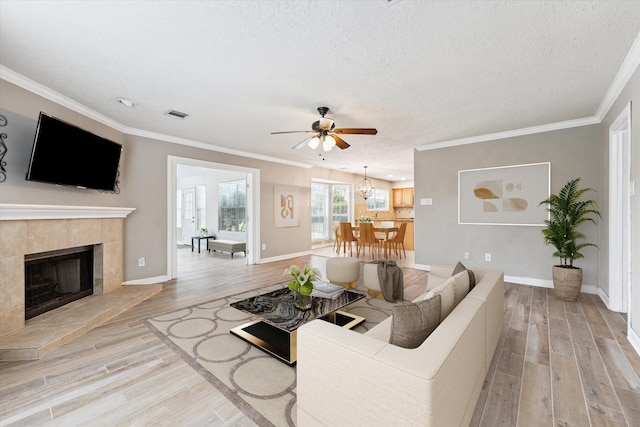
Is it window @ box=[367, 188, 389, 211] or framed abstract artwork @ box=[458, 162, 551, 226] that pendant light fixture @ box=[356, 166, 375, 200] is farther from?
framed abstract artwork @ box=[458, 162, 551, 226]

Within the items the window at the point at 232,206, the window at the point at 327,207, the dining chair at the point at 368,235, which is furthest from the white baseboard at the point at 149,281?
the window at the point at 327,207

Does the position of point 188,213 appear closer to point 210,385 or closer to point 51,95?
point 51,95

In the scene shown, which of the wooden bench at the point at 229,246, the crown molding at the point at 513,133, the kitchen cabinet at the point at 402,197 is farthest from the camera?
the kitchen cabinet at the point at 402,197

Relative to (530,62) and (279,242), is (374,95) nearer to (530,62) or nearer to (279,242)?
(530,62)

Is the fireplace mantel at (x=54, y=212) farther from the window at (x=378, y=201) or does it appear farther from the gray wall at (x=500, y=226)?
the window at (x=378, y=201)

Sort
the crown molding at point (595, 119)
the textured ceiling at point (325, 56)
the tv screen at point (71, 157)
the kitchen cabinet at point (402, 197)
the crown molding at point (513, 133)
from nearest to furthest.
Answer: the textured ceiling at point (325, 56) → the crown molding at point (595, 119) → the tv screen at point (71, 157) → the crown molding at point (513, 133) → the kitchen cabinet at point (402, 197)

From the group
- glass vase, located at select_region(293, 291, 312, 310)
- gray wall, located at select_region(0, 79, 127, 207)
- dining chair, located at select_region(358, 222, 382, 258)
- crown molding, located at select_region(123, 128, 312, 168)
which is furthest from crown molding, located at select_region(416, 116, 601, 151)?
Answer: gray wall, located at select_region(0, 79, 127, 207)

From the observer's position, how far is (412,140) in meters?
4.86

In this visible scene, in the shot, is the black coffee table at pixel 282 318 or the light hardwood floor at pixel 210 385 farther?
the black coffee table at pixel 282 318

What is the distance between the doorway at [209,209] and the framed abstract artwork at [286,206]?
1.84 feet

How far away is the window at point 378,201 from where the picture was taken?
34.6 ft

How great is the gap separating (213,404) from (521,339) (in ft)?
8.66

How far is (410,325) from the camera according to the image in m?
1.31

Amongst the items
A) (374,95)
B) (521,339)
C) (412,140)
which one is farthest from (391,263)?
(412,140)
